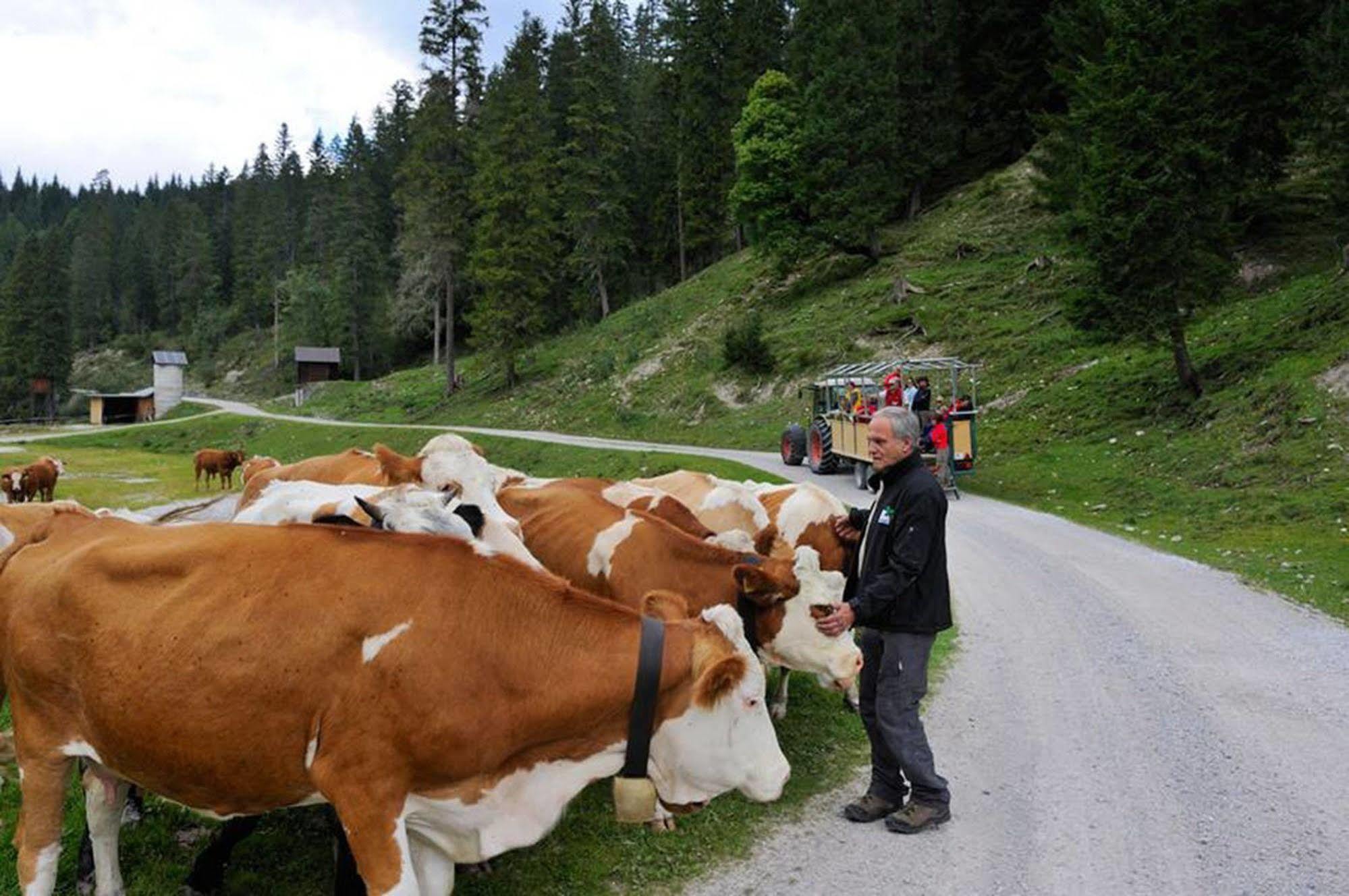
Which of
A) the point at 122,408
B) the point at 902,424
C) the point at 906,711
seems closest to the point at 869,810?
the point at 906,711

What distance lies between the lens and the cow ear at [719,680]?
355cm

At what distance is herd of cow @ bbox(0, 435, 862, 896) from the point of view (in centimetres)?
339

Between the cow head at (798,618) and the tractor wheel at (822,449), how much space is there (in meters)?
16.6

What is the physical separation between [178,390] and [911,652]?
8536 centimetres

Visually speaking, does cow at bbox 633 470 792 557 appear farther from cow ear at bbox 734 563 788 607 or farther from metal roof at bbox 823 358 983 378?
metal roof at bbox 823 358 983 378

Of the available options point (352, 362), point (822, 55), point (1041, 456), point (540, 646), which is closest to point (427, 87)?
point (822, 55)

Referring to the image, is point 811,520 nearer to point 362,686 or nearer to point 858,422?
point 362,686

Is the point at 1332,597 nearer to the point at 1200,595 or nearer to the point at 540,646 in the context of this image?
the point at 1200,595

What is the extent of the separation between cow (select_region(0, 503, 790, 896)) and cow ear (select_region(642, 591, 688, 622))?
0.05 metres

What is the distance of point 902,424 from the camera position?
17.6 feet

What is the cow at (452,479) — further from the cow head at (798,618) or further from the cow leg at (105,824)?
the cow leg at (105,824)

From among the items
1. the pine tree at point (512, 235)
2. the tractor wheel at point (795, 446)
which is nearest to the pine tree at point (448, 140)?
the pine tree at point (512, 235)

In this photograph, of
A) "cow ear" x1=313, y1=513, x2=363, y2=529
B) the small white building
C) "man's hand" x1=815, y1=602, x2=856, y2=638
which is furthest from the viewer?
the small white building

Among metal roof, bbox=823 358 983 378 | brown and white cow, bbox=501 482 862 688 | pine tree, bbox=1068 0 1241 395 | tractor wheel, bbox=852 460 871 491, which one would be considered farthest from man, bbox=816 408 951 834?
pine tree, bbox=1068 0 1241 395
